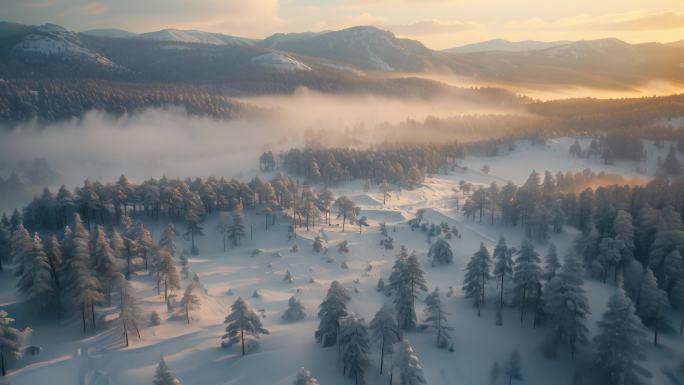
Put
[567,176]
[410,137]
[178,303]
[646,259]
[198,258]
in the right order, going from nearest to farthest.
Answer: [178,303] < [646,259] < [198,258] < [567,176] < [410,137]

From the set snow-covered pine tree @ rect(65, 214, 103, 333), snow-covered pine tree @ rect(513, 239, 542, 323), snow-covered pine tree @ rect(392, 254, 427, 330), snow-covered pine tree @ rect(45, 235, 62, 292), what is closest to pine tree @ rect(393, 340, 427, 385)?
snow-covered pine tree @ rect(392, 254, 427, 330)

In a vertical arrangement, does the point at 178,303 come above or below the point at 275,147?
below

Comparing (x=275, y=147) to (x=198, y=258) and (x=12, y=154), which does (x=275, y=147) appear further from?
(x=198, y=258)

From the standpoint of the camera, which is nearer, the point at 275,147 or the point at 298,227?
the point at 298,227

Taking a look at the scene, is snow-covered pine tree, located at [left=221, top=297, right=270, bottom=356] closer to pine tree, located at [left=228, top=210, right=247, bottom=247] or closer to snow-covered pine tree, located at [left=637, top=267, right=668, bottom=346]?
pine tree, located at [left=228, top=210, right=247, bottom=247]

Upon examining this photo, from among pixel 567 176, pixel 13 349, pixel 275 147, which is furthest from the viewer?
pixel 275 147

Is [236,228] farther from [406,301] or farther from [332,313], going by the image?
[406,301]

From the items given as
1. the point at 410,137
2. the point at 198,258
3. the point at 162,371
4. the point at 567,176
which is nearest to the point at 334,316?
the point at 162,371
